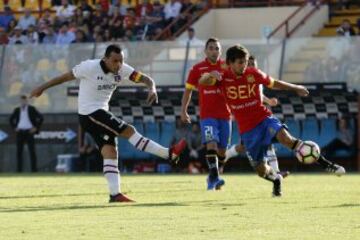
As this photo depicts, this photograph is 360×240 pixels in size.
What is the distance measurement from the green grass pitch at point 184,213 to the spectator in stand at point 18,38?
49.4 ft

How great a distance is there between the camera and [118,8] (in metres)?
35.6

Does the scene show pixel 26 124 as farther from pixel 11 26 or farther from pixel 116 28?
pixel 11 26

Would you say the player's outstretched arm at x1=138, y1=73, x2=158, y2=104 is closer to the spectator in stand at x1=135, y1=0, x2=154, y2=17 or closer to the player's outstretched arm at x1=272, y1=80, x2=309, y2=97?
the player's outstretched arm at x1=272, y1=80, x2=309, y2=97

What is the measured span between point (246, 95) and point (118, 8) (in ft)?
66.7

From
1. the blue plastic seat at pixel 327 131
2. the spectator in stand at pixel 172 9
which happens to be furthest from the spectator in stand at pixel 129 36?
the blue plastic seat at pixel 327 131

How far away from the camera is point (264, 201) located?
586 inches

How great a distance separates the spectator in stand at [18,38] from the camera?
33.9 meters

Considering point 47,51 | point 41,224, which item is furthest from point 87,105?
point 47,51

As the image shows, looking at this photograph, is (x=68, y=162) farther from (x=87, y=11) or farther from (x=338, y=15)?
(x=338, y=15)

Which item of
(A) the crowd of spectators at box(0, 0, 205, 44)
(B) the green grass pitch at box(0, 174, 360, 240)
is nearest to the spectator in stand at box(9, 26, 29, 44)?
(A) the crowd of spectators at box(0, 0, 205, 44)

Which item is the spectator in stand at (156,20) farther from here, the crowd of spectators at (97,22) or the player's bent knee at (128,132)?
the player's bent knee at (128,132)

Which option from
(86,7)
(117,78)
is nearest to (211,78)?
(117,78)

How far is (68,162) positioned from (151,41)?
3.76 m

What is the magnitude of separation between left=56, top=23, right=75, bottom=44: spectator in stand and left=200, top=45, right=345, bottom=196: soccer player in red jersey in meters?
18.4
